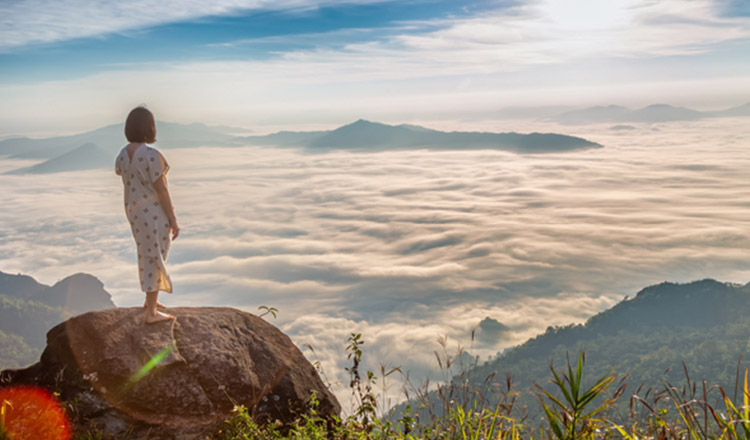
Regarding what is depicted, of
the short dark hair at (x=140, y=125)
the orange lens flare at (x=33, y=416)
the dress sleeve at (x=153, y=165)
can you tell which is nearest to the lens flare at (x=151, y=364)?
the orange lens flare at (x=33, y=416)

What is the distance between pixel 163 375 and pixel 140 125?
9.60ft

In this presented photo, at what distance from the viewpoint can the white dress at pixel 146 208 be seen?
6164 mm

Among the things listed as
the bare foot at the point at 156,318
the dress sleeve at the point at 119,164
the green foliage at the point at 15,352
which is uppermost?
the dress sleeve at the point at 119,164

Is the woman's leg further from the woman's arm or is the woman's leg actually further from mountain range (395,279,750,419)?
mountain range (395,279,750,419)

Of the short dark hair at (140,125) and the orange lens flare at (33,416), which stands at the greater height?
the short dark hair at (140,125)

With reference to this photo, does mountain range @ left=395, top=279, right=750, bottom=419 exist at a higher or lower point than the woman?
lower

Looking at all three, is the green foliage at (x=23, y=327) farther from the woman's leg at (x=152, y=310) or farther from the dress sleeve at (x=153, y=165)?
the dress sleeve at (x=153, y=165)

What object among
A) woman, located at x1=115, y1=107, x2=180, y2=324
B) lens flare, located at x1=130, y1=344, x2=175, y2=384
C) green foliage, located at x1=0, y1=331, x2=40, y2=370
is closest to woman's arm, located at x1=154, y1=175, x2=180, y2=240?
woman, located at x1=115, y1=107, x2=180, y2=324

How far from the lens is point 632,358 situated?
117438mm

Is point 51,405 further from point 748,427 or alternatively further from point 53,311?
point 53,311

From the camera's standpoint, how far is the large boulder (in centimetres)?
551

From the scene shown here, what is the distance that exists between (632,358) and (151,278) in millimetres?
130852

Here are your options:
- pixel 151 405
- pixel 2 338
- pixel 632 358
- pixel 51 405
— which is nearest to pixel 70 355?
pixel 51 405

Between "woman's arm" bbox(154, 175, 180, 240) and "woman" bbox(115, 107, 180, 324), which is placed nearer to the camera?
"woman" bbox(115, 107, 180, 324)
